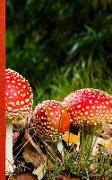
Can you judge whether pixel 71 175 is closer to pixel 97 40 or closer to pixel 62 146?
pixel 62 146

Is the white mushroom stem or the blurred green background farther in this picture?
the blurred green background

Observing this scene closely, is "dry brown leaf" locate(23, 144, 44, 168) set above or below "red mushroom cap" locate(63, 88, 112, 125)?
below

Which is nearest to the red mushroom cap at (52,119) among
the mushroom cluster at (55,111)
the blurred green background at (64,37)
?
the mushroom cluster at (55,111)

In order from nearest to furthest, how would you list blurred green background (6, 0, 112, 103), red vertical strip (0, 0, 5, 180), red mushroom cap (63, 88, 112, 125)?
red vertical strip (0, 0, 5, 180) < red mushroom cap (63, 88, 112, 125) < blurred green background (6, 0, 112, 103)

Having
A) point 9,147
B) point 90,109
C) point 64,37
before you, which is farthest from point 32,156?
point 64,37

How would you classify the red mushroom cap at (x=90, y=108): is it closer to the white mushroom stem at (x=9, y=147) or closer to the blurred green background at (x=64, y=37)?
the white mushroom stem at (x=9, y=147)

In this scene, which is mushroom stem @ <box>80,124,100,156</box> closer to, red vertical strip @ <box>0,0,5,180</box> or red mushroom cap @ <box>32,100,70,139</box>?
red mushroom cap @ <box>32,100,70,139</box>

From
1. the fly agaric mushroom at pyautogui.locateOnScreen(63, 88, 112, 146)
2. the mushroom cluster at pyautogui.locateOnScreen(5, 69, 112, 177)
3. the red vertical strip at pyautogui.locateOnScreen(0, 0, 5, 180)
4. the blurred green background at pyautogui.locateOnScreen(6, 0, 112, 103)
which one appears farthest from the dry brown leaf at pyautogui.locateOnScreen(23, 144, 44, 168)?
the blurred green background at pyautogui.locateOnScreen(6, 0, 112, 103)

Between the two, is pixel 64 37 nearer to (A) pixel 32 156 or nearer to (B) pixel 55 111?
(A) pixel 32 156
